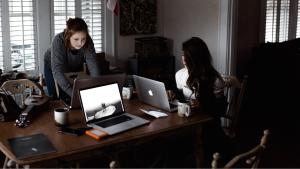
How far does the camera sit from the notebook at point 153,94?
10.3 feet

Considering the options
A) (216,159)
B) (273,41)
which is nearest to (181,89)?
(216,159)

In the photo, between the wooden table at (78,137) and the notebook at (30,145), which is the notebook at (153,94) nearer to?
the wooden table at (78,137)

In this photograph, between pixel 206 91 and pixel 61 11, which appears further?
pixel 61 11

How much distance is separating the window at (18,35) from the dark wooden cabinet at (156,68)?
1218 mm

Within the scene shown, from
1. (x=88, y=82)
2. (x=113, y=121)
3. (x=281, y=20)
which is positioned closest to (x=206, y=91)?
(x=113, y=121)

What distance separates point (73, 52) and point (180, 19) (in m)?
2.20

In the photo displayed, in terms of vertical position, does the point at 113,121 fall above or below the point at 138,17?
below

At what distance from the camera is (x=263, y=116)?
5477 mm

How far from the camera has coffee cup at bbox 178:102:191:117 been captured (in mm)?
3051

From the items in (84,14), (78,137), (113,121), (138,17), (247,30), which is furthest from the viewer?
(138,17)

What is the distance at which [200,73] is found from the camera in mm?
3164

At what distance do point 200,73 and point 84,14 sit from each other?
7.94 feet

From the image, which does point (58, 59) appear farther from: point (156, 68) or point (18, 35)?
point (156, 68)

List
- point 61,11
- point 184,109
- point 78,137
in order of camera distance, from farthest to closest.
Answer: point 61,11
point 184,109
point 78,137
